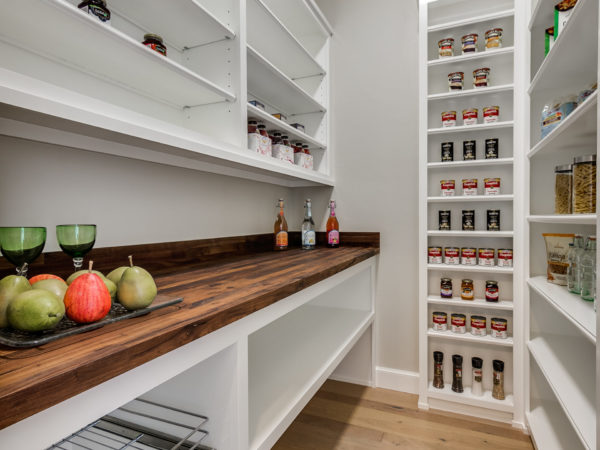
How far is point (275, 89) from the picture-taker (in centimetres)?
203

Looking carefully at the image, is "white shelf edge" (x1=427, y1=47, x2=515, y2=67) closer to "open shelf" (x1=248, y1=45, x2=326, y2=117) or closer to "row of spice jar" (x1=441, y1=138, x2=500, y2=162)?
"row of spice jar" (x1=441, y1=138, x2=500, y2=162)

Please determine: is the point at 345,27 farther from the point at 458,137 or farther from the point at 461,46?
the point at 458,137

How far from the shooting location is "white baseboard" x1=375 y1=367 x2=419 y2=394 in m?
2.26

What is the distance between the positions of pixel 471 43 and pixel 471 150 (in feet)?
1.96

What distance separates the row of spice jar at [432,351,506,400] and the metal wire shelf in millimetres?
1674

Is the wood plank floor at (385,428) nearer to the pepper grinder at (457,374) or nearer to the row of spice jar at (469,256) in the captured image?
the pepper grinder at (457,374)

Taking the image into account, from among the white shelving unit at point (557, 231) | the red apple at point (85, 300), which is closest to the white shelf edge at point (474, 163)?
the white shelving unit at point (557, 231)

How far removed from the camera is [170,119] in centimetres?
152

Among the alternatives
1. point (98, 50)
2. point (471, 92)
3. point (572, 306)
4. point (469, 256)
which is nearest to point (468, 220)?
point (469, 256)

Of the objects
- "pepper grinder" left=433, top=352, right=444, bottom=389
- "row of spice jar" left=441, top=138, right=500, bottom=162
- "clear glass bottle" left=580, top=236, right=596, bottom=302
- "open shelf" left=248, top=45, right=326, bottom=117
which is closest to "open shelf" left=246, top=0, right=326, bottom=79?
"open shelf" left=248, top=45, right=326, bottom=117

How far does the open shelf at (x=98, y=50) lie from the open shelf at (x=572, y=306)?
1.44 metres

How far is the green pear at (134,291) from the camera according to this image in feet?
2.43

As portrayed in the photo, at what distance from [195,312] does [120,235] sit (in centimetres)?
74

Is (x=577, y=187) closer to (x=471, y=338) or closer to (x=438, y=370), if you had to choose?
(x=471, y=338)
